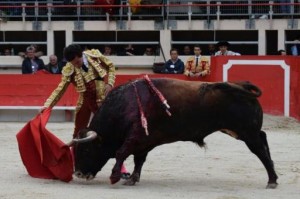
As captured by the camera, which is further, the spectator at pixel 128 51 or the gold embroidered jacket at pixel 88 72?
the spectator at pixel 128 51

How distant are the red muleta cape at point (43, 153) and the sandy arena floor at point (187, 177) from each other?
11cm

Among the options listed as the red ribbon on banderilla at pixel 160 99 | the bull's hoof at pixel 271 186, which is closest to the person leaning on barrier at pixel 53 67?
the red ribbon on banderilla at pixel 160 99

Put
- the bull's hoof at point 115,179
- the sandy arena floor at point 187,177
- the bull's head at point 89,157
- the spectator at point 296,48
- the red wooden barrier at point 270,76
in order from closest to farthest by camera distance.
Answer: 1. the sandy arena floor at point 187,177
2. the bull's hoof at point 115,179
3. the bull's head at point 89,157
4. the red wooden barrier at point 270,76
5. the spectator at point 296,48

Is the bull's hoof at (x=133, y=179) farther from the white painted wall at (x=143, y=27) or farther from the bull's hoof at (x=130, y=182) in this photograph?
the white painted wall at (x=143, y=27)

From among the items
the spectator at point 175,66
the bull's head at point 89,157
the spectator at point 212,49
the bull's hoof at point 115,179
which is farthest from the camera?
the spectator at point 212,49

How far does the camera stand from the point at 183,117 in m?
7.29

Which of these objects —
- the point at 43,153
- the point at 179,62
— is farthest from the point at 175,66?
the point at 43,153

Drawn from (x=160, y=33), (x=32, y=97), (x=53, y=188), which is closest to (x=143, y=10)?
(x=160, y=33)

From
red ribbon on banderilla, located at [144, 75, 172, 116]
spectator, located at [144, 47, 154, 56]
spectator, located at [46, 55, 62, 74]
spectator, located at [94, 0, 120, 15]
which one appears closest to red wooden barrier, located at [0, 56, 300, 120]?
spectator, located at [46, 55, 62, 74]

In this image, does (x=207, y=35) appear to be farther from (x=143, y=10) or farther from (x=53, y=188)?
(x=53, y=188)

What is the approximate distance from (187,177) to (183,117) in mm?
840

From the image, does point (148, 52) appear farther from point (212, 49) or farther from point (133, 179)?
point (133, 179)

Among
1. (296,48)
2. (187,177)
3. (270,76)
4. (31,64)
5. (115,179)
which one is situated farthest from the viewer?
(296,48)

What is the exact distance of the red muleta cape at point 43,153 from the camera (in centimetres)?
761
